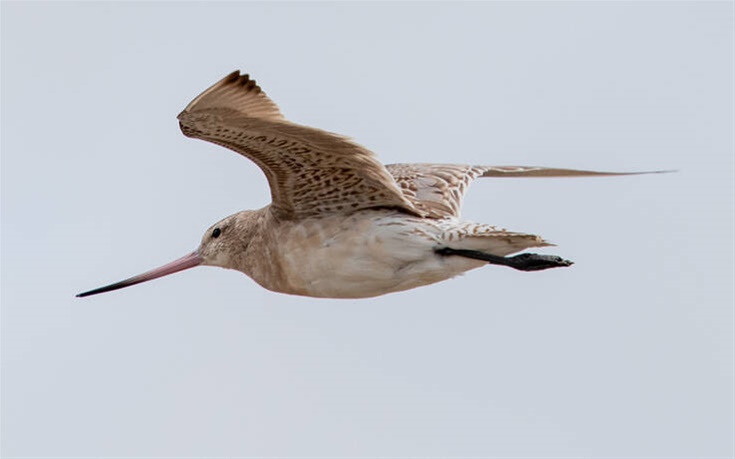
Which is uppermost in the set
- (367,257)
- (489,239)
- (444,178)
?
(444,178)

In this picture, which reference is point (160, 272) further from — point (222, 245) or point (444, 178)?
point (444, 178)

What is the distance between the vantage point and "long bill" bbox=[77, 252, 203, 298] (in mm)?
13555

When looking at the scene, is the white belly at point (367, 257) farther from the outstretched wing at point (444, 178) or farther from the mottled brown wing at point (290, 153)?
the outstretched wing at point (444, 178)

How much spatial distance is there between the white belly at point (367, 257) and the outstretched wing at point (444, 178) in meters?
0.31

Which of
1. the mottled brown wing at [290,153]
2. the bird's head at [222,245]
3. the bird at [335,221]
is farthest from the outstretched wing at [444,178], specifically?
the bird's head at [222,245]

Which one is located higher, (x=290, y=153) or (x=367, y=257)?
(x=290, y=153)

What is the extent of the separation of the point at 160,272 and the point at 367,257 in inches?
105

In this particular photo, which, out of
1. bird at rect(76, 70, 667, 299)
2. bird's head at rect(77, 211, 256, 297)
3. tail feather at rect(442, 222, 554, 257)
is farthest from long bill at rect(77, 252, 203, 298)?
tail feather at rect(442, 222, 554, 257)

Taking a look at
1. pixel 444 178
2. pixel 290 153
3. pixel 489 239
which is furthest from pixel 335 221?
pixel 444 178

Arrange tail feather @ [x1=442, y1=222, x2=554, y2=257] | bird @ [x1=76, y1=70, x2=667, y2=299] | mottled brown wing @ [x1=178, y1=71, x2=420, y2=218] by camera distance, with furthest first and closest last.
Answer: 1. tail feather @ [x1=442, y1=222, x2=554, y2=257]
2. bird @ [x1=76, y1=70, x2=667, y2=299]
3. mottled brown wing @ [x1=178, y1=71, x2=420, y2=218]

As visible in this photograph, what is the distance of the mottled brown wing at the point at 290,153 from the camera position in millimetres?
11070

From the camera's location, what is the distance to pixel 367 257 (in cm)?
A: 1177

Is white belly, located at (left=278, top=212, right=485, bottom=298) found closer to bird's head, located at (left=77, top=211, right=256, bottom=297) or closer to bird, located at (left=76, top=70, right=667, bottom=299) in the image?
bird, located at (left=76, top=70, right=667, bottom=299)

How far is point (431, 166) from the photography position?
13.5 m
